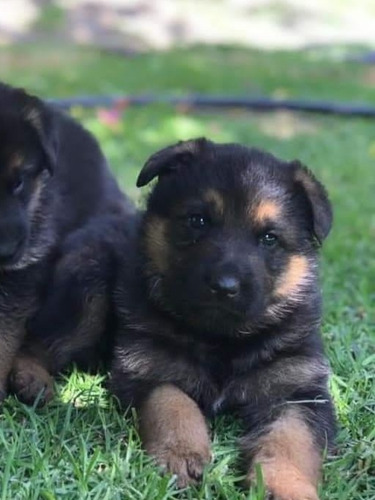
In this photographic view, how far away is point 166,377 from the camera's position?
143 inches

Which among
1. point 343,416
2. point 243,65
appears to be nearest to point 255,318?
point 343,416

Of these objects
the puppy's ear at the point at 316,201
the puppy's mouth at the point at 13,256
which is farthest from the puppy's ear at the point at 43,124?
the puppy's ear at the point at 316,201

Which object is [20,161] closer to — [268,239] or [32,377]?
[32,377]

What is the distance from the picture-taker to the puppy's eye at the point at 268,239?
3.65 meters

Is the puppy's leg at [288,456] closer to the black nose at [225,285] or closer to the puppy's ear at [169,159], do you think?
the black nose at [225,285]

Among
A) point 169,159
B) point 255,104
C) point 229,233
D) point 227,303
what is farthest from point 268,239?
point 255,104

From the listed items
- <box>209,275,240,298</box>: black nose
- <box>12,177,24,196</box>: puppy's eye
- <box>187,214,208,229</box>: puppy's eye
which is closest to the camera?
<box>209,275,240,298</box>: black nose

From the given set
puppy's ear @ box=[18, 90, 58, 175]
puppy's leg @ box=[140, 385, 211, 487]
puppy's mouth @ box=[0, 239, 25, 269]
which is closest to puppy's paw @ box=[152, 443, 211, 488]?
puppy's leg @ box=[140, 385, 211, 487]

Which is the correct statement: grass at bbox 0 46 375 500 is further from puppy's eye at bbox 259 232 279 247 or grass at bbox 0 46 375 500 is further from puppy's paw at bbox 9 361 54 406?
puppy's eye at bbox 259 232 279 247

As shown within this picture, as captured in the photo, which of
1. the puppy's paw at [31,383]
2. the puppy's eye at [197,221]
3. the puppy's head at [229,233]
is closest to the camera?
the puppy's head at [229,233]

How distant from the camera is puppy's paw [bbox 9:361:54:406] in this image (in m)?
3.75

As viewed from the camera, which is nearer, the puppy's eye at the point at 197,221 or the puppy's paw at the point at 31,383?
the puppy's eye at the point at 197,221

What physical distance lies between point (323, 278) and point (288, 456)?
226 cm

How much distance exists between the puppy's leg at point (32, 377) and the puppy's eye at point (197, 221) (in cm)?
88
